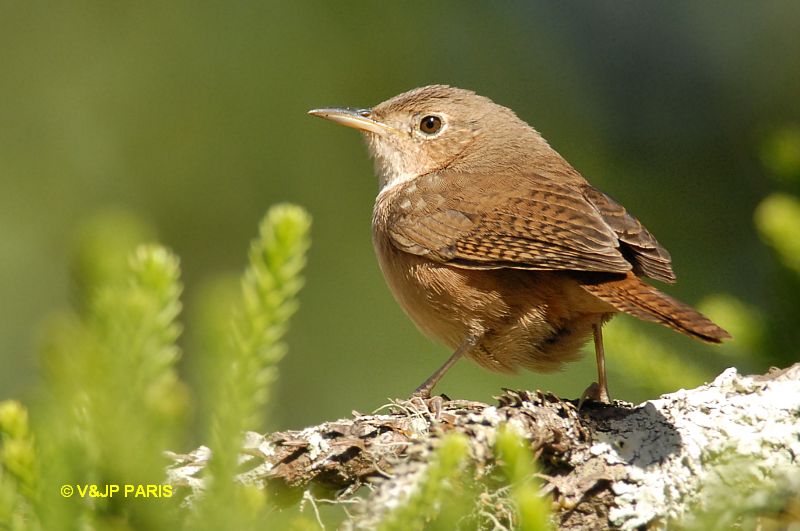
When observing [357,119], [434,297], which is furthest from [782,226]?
[357,119]

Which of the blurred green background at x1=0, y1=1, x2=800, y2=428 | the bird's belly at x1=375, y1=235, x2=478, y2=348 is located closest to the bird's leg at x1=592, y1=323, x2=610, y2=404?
the bird's belly at x1=375, y1=235, x2=478, y2=348

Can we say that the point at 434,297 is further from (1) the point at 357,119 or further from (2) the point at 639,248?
(1) the point at 357,119

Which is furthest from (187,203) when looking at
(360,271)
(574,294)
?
(574,294)

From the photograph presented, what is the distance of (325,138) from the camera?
221 inches

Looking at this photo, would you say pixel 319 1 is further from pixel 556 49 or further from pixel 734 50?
pixel 734 50

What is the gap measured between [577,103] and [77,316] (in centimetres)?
520

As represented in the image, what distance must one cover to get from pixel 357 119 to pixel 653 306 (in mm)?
2387

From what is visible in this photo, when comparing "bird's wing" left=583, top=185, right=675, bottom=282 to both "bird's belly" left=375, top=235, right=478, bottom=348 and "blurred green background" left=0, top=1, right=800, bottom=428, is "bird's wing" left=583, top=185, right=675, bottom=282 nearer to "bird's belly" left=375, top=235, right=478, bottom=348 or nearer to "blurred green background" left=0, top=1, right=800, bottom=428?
"bird's belly" left=375, top=235, right=478, bottom=348

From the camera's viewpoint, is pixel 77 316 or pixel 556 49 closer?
pixel 77 316

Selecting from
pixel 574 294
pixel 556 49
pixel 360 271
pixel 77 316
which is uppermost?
pixel 556 49

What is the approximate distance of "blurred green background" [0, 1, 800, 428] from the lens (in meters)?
4.89

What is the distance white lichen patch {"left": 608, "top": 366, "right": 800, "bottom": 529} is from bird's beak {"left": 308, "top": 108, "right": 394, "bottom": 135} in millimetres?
2537

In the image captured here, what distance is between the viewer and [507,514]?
2.31 m

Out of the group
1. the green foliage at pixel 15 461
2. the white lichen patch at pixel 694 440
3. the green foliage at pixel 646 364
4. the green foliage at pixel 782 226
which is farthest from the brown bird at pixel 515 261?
the green foliage at pixel 15 461
